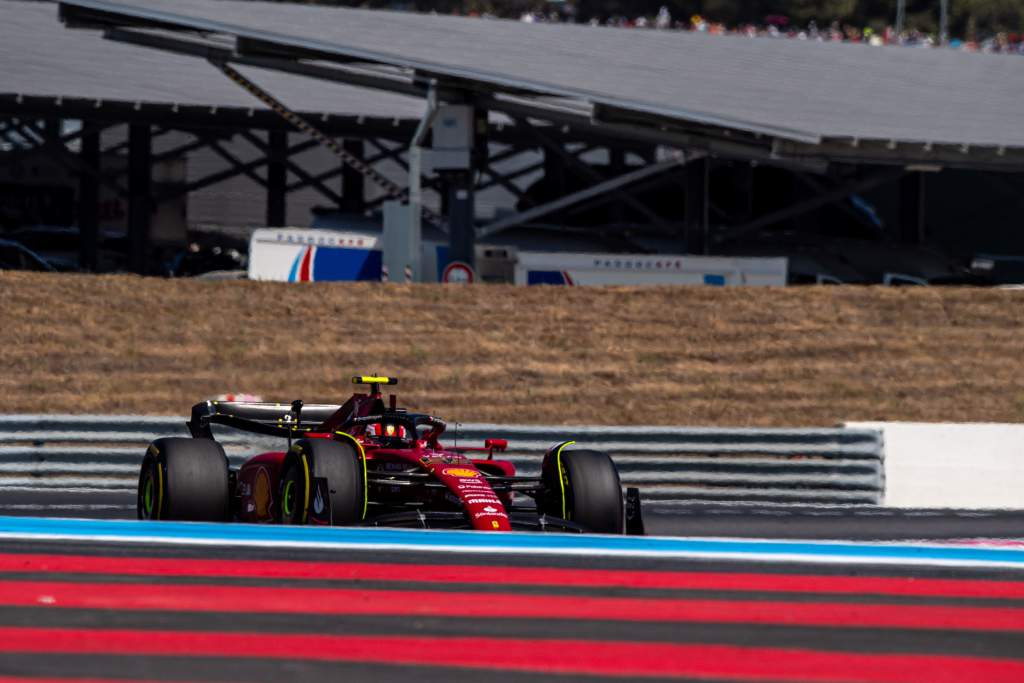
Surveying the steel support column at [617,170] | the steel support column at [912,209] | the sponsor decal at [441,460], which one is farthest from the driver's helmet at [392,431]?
the steel support column at [617,170]

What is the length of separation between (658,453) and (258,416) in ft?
15.3

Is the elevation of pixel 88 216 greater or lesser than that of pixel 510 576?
greater

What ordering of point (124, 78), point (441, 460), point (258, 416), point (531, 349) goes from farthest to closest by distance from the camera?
point (124, 78)
point (531, 349)
point (258, 416)
point (441, 460)

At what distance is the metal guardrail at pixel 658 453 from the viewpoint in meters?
15.7

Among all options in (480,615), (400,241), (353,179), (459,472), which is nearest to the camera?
(480,615)

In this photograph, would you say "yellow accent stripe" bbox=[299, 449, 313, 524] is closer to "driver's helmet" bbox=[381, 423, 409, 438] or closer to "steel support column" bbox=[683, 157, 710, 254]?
"driver's helmet" bbox=[381, 423, 409, 438]

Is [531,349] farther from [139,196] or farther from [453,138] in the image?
[139,196]

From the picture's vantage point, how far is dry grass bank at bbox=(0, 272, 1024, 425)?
2058cm

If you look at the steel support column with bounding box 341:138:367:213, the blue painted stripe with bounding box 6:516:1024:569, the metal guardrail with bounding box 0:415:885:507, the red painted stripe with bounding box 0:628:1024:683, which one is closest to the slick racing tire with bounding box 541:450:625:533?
Answer: the blue painted stripe with bounding box 6:516:1024:569

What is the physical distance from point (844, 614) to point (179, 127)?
30.9m

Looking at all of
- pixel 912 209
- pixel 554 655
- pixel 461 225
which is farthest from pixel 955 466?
pixel 912 209

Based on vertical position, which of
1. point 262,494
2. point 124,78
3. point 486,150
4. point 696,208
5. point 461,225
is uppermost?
point 124,78

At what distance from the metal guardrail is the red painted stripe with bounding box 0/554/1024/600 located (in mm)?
6610

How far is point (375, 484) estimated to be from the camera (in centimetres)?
1122
